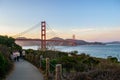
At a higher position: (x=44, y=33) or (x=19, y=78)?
(x=44, y=33)

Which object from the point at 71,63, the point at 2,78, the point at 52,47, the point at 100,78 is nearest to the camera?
the point at 100,78

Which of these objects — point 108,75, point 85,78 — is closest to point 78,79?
point 85,78

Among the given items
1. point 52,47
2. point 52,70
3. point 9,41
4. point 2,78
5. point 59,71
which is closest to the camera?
point 59,71

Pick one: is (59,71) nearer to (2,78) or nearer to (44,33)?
(2,78)

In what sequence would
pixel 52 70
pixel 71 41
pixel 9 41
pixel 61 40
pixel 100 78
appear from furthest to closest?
1. pixel 71 41
2. pixel 61 40
3. pixel 9 41
4. pixel 52 70
5. pixel 100 78

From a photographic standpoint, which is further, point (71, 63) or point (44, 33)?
point (44, 33)

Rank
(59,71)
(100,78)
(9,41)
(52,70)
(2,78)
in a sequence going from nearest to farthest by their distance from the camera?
(100,78)
(59,71)
(2,78)
(52,70)
(9,41)

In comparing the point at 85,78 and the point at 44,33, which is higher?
the point at 44,33

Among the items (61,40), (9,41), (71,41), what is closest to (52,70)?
(9,41)

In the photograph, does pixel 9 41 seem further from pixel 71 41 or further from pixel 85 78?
pixel 85 78
